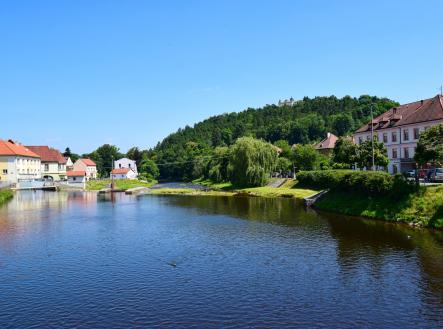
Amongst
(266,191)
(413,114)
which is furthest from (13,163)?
(413,114)

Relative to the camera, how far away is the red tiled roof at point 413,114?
200 feet

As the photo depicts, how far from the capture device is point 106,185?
105312 mm

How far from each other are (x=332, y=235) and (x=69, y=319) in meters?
23.0

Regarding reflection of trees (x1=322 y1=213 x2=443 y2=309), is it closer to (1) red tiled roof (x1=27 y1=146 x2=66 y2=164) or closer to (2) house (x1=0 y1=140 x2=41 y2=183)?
(2) house (x1=0 y1=140 x2=41 y2=183)

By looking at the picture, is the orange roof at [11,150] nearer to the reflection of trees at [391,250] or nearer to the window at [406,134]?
the window at [406,134]

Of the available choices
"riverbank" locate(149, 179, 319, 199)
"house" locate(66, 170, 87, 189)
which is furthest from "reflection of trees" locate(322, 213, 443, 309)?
"house" locate(66, 170, 87, 189)

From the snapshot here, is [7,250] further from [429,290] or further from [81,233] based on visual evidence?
[429,290]

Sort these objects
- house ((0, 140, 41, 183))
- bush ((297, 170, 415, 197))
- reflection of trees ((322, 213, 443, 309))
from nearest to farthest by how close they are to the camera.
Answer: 1. reflection of trees ((322, 213, 443, 309))
2. bush ((297, 170, 415, 197))
3. house ((0, 140, 41, 183))

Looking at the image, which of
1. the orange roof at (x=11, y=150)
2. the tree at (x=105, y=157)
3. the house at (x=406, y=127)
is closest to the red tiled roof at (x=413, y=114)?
the house at (x=406, y=127)

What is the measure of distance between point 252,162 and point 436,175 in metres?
37.7

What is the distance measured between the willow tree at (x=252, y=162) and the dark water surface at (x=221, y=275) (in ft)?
124

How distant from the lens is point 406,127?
6506 centimetres

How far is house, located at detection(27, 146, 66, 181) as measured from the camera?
11394cm

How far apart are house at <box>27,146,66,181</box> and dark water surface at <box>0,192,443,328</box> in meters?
75.6
